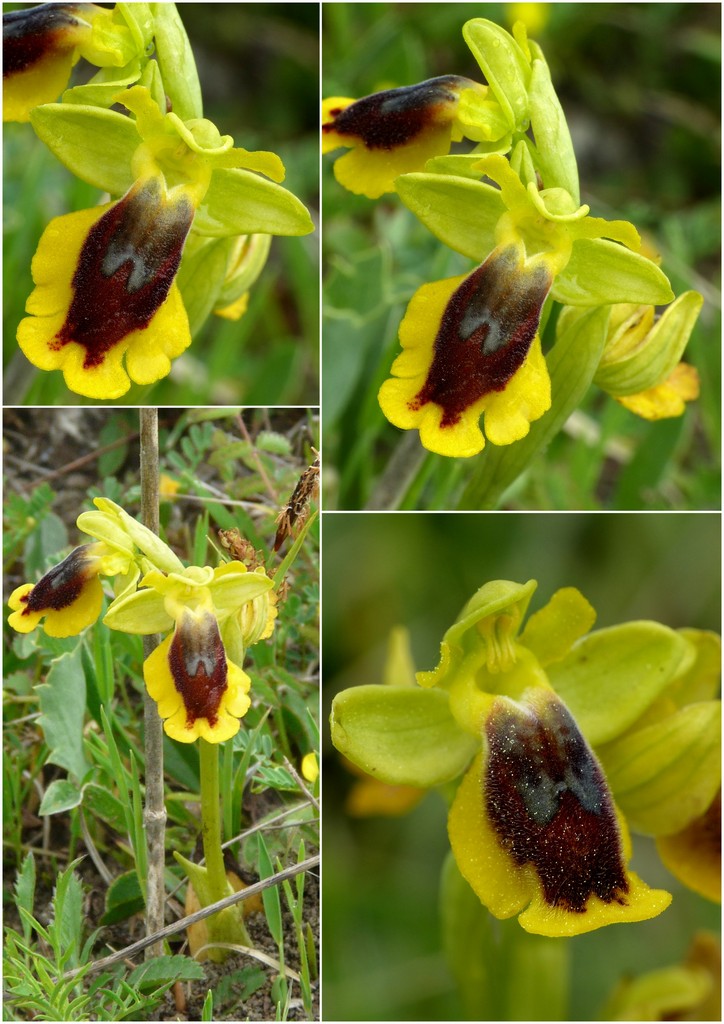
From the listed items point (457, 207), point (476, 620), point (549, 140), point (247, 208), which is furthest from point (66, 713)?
point (549, 140)

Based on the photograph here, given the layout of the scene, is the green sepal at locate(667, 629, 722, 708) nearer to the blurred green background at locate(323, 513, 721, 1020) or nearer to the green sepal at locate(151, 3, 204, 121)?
the blurred green background at locate(323, 513, 721, 1020)

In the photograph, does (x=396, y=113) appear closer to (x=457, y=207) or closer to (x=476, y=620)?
(x=457, y=207)

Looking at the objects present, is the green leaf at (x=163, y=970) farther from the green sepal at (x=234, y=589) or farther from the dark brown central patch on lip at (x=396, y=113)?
the dark brown central patch on lip at (x=396, y=113)

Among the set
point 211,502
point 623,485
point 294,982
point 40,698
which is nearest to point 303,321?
point 623,485

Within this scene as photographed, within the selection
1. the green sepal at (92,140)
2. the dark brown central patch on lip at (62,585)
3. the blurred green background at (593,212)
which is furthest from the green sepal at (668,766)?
the green sepal at (92,140)

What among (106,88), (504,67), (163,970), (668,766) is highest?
(504,67)

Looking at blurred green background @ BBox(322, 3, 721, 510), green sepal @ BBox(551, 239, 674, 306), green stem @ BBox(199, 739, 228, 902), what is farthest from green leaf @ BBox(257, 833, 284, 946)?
green sepal @ BBox(551, 239, 674, 306)

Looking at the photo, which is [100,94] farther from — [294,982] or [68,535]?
[294,982]
